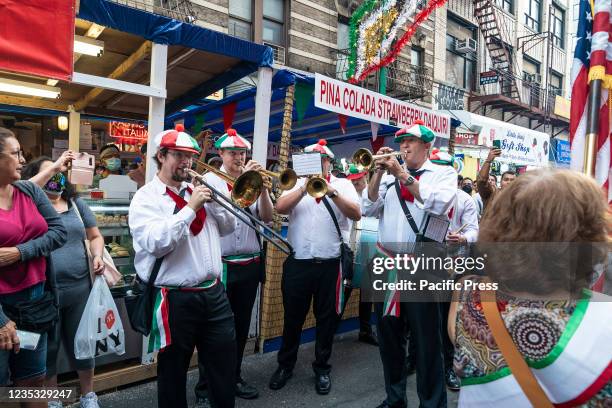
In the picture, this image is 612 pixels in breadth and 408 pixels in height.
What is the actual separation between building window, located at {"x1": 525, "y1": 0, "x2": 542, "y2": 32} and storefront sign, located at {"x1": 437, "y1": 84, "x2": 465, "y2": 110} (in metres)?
7.72

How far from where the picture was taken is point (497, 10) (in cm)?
2044

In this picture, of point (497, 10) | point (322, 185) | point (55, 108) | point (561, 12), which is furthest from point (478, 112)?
point (322, 185)

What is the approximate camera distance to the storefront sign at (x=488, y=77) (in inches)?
764

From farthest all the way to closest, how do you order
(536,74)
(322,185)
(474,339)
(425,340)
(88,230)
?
(536,74) < (322,185) < (88,230) < (425,340) < (474,339)

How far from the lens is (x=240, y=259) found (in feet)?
12.6

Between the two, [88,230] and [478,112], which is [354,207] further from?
[478,112]

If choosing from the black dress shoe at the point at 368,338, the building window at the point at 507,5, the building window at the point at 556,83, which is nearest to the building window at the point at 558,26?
the building window at the point at 556,83

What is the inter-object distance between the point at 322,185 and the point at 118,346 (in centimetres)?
199

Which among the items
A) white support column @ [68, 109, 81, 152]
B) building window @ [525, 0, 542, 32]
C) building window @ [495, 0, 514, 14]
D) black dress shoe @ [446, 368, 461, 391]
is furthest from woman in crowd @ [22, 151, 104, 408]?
building window @ [525, 0, 542, 32]

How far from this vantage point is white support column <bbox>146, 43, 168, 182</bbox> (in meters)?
4.44

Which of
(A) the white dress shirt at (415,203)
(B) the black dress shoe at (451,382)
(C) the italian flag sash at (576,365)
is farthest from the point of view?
(B) the black dress shoe at (451,382)

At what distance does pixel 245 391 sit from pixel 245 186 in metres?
1.74

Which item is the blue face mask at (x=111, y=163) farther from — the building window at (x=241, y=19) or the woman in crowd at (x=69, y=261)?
the building window at (x=241, y=19)

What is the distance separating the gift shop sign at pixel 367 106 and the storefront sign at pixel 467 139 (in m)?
8.48
